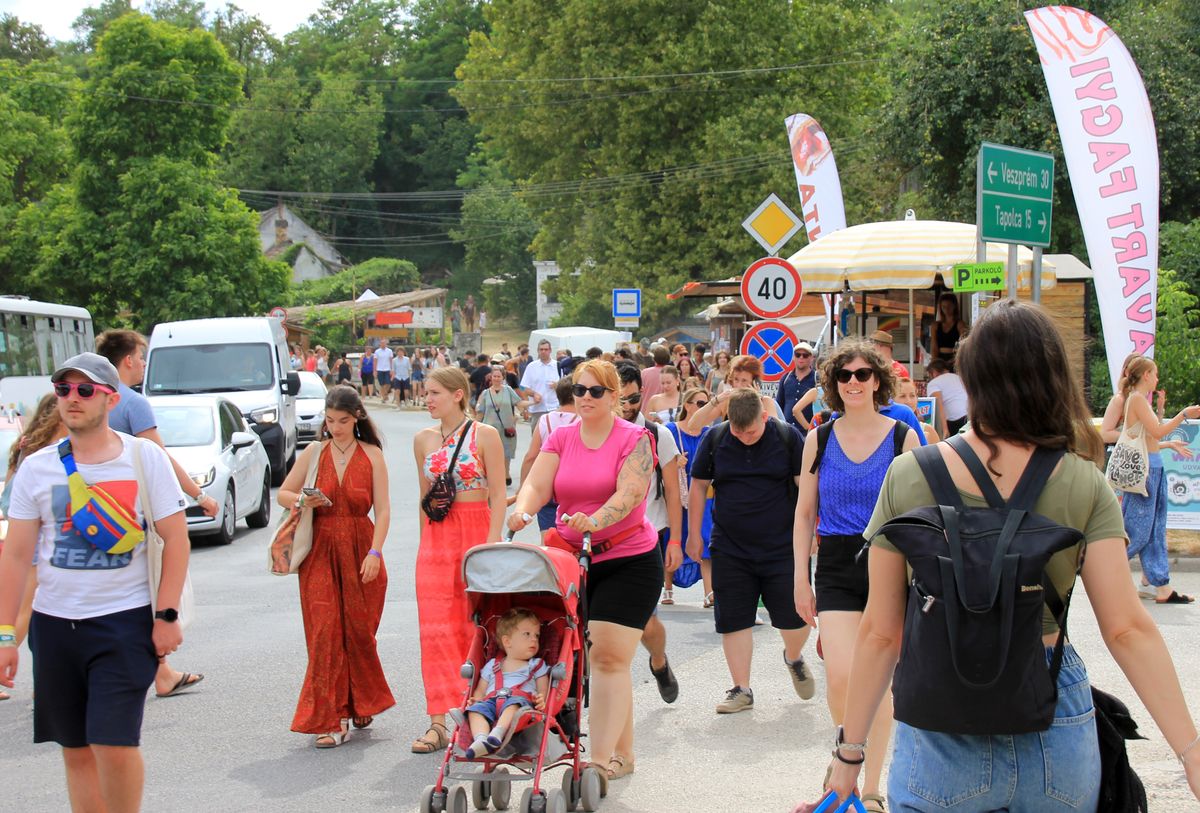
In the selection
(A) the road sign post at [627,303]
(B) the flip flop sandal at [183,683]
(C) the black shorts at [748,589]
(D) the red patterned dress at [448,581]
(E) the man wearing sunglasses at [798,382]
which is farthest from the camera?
(A) the road sign post at [627,303]

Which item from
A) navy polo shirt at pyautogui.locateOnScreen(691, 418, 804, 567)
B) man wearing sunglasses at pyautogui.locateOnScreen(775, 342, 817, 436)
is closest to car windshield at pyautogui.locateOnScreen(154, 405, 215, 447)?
man wearing sunglasses at pyautogui.locateOnScreen(775, 342, 817, 436)

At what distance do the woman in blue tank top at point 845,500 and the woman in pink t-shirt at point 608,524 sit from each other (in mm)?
695

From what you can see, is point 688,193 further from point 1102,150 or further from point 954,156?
point 1102,150

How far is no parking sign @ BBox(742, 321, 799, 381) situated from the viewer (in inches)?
586

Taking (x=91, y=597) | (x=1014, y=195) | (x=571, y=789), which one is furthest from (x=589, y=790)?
(x=1014, y=195)

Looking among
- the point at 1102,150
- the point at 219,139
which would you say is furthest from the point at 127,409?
the point at 219,139

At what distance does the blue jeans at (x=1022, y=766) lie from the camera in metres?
2.87

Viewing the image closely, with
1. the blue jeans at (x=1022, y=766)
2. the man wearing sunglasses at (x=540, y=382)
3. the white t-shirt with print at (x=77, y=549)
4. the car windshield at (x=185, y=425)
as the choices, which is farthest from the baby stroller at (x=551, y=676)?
the man wearing sunglasses at (x=540, y=382)

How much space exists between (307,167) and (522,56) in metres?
46.5

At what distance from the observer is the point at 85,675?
15.6 feet

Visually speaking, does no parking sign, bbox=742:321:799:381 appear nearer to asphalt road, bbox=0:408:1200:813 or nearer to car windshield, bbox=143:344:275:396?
asphalt road, bbox=0:408:1200:813

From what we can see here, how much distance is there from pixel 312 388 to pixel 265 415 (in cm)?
698

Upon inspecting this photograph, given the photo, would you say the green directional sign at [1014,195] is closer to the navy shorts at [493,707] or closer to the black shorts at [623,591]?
the black shorts at [623,591]

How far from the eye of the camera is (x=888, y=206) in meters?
37.4
